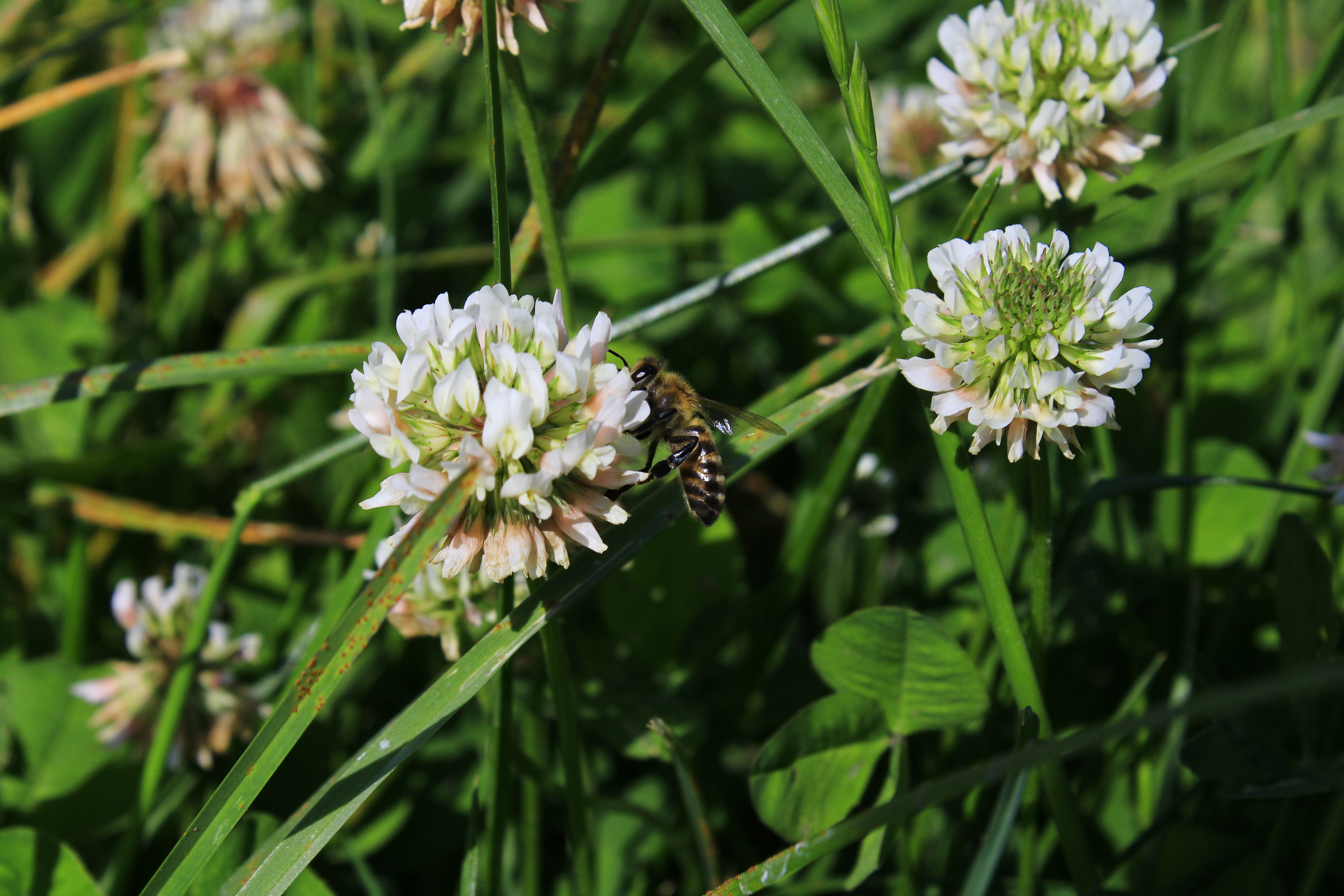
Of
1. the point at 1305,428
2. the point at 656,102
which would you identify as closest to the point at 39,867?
the point at 656,102

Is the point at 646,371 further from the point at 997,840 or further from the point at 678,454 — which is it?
the point at 997,840

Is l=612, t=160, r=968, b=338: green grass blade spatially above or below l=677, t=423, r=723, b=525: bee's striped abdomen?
above

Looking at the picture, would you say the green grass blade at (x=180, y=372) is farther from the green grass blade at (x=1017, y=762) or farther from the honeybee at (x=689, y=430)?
the green grass blade at (x=1017, y=762)

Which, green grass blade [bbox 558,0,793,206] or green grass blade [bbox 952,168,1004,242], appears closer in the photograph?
green grass blade [bbox 952,168,1004,242]

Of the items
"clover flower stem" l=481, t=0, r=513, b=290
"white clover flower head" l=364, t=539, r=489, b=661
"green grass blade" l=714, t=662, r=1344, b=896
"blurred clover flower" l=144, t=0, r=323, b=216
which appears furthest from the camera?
"blurred clover flower" l=144, t=0, r=323, b=216

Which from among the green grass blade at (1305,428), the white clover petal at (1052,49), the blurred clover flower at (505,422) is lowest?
the green grass blade at (1305,428)

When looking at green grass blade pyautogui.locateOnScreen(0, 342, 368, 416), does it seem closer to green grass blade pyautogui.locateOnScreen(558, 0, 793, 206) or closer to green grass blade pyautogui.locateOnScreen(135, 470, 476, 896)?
green grass blade pyautogui.locateOnScreen(558, 0, 793, 206)

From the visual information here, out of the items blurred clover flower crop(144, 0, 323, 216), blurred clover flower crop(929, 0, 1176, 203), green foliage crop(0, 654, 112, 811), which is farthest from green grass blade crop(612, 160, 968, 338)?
blurred clover flower crop(144, 0, 323, 216)

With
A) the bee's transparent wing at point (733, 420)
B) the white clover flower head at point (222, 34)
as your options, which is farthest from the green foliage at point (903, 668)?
the white clover flower head at point (222, 34)
